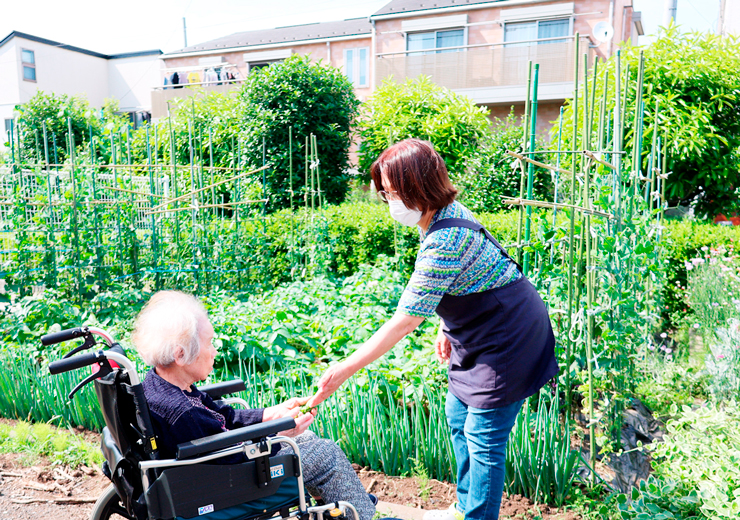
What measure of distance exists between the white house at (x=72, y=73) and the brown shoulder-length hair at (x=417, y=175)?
21.4 metres

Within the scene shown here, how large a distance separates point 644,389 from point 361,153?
7636 millimetres

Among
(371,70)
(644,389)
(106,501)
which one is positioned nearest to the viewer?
(106,501)

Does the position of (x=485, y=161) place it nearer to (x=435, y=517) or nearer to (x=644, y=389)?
(x=644, y=389)

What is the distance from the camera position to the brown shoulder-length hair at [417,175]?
1721 millimetres

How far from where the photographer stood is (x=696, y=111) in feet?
20.5

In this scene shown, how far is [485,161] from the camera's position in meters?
8.64

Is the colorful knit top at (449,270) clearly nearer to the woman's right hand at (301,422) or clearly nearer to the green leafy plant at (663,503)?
the woman's right hand at (301,422)

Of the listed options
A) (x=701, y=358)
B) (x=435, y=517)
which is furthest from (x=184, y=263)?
(x=701, y=358)

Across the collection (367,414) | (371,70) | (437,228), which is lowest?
(367,414)

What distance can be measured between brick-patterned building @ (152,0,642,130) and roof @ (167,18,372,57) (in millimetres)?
326

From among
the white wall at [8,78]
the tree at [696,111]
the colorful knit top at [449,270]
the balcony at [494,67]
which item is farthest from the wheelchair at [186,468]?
the white wall at [8,78]

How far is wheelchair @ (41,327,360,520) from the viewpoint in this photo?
1539 mm

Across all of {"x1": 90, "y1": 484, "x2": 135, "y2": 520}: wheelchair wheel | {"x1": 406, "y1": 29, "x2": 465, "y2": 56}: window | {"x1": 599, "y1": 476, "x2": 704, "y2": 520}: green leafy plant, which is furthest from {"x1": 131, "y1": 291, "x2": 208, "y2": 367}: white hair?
{"x1": 406, "y1": 29, "x2": 465, "y2": 56}: window

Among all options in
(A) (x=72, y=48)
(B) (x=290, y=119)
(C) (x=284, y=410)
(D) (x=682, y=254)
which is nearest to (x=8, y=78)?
(A) (x=72, y=48)
